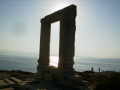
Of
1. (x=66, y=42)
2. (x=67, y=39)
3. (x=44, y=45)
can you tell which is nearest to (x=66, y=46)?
(x=66, y=42)

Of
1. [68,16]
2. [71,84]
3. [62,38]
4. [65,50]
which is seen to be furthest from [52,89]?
[68,16]

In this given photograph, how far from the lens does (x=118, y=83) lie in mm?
8031

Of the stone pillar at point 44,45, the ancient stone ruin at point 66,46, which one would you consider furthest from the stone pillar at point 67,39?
the stone pillar at point 44,45

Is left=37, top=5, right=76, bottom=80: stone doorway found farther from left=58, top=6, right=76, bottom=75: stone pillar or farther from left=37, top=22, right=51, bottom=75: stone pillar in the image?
left=37, top=22, right=51, bottom=75: stone pillar

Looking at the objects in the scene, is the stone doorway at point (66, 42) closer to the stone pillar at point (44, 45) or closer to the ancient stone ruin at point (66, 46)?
the ancient stone ruin at point (66, 46)

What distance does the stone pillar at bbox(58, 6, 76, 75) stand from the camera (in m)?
9.68

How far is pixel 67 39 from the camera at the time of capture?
979 cm

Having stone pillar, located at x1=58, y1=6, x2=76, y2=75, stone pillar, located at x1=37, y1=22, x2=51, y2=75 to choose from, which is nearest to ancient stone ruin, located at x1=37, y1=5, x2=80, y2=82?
stone pillar, located at x1=58, y1=6, x2=76, y2=75

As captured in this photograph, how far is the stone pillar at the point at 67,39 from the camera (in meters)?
9.68

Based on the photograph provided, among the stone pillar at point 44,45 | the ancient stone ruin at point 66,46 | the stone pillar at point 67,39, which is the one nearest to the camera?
the ancient stone ruin at point 66,46

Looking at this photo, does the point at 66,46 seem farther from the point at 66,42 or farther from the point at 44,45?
the point at 44,45

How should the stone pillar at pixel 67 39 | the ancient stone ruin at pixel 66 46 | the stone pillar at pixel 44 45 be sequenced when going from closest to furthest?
the ancient stone ruin at pixel 66 46, the stone pillar at pixel 67 39, the stone pillar at pixel 44 45

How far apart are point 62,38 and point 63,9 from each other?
2.02 m

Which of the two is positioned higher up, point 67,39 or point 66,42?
point 67,39
